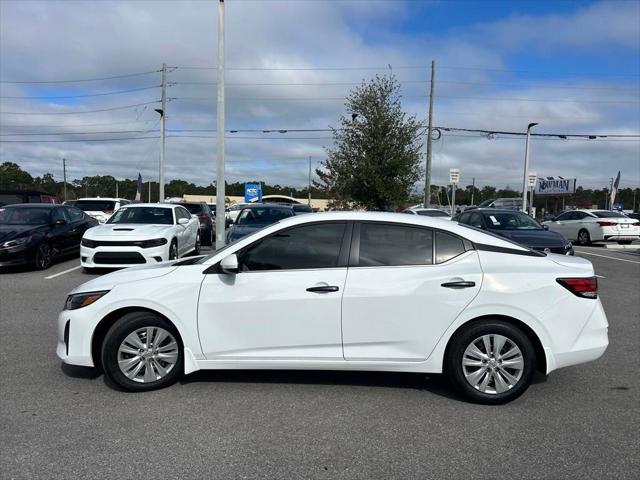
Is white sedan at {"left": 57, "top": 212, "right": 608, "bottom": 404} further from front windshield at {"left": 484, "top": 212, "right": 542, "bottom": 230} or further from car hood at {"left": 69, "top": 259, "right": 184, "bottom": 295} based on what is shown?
front windshield at {"left": 484, "top": 212, "right": 542, "bottom": 230}

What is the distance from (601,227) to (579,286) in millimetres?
18333

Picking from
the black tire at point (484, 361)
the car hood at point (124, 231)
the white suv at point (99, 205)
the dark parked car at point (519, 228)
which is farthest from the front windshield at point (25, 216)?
the black tire at point (484, 361)

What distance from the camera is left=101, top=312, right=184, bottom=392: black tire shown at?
4.39 m

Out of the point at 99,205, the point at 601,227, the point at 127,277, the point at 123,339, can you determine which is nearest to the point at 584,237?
the point at 601,227

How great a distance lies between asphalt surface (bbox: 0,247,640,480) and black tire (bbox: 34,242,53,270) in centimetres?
682

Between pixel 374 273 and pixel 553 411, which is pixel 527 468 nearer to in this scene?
pixel 553 411

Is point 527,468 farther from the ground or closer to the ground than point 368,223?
closer to the ground

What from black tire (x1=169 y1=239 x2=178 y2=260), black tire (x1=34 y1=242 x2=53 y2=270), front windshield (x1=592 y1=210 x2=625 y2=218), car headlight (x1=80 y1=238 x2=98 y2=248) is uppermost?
front windshield (x1=592 y1=210 x2=625 y2=218)

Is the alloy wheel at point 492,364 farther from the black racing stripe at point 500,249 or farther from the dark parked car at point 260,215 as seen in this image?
the dark parked car at point 260,215

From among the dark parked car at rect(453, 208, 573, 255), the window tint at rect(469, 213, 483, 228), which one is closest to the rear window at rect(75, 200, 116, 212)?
the dark parked car at rect(453, 208, 573, 255)

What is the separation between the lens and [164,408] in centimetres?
415

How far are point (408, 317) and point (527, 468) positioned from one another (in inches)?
54.2

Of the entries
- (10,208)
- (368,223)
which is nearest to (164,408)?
(368,223)

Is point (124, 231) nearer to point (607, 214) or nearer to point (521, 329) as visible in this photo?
point (521, 329)
